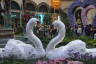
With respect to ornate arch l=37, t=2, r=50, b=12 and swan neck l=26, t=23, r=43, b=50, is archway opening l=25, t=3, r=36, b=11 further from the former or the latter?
swan neck l=26, t=23, r=43, b=50

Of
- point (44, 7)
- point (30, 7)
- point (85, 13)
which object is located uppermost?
point (44, 7)

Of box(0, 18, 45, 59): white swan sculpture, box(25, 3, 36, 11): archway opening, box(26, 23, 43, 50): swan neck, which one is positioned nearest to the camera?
box(0, 18, 45, 59): white swan sculpture

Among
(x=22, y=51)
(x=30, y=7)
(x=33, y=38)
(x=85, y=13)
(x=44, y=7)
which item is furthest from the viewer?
(x=44, y=7)

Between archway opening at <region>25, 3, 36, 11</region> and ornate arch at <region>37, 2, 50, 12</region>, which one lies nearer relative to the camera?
archway opening at <region>25, 3, 36, 11</region>

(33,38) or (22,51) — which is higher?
(33,38)

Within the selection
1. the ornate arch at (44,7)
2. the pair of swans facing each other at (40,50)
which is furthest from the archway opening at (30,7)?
the pair of swans facing each other at (40,50)

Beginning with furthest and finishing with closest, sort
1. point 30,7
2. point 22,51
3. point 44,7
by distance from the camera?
1. point 44,7
2. point 30,7
3. point 22,51

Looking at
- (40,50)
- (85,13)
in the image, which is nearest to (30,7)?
(85,13)

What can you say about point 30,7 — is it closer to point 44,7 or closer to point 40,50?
point 44,7

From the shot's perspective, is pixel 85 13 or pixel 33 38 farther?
pixel 85 13

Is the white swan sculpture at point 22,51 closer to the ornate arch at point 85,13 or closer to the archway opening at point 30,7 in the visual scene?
the ornate arch at point 85,13

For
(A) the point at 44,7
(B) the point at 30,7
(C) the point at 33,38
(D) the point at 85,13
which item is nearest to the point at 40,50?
(C) the point at 33,38

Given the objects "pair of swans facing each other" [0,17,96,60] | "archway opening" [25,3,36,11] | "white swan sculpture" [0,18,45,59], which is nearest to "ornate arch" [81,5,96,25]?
"pair of swans facing each other" [0,17,96,60]

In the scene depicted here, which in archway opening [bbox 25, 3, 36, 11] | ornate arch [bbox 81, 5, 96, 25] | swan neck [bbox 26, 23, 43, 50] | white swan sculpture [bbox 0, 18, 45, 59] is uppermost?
archway opening [bbox 25, 3, 36, 11]
